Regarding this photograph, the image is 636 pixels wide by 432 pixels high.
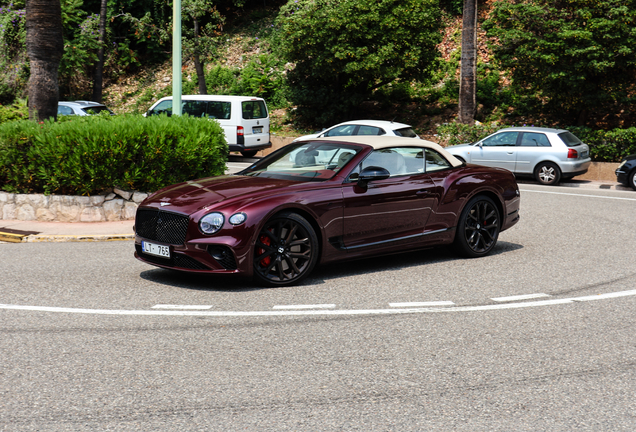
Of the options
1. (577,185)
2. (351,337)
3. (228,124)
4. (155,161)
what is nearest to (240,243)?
(351,337)

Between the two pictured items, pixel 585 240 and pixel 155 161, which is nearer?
pixel 585 240

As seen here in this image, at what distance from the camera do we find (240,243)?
6.62 m

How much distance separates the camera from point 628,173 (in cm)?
1750

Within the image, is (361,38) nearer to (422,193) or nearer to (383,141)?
(383,141)

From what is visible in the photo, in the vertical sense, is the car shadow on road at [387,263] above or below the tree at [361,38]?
below

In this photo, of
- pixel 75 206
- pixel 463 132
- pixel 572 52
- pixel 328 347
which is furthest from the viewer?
pixel 463 132

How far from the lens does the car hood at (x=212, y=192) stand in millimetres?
6867

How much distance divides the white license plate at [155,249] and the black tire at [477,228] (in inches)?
141

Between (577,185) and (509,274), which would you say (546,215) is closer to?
(509,274)

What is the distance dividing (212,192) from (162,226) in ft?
2.02

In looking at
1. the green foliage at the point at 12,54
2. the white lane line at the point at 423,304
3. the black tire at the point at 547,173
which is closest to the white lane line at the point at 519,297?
the white lane line at the point at 423,304

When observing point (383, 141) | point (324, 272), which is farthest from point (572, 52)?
point (324, 272)

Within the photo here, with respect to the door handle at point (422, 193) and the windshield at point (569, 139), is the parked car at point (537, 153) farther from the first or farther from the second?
the door handle at point (422, 193)

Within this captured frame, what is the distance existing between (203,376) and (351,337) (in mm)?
1340
